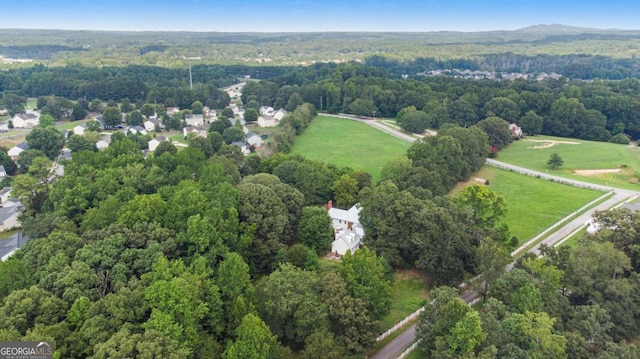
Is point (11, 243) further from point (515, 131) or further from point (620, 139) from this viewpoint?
point (620, 139)

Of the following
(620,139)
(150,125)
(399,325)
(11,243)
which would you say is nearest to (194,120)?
(150,125)

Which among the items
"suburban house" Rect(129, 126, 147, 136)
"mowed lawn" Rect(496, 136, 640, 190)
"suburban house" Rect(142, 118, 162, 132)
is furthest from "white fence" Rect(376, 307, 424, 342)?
"suburban house" Rect(142, 118, 162, 132)

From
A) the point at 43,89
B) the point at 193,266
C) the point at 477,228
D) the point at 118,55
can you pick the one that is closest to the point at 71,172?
the point at 193,266

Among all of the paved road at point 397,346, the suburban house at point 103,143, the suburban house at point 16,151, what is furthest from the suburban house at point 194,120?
the paved road at point 397,346

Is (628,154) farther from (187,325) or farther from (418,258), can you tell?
(187,325)

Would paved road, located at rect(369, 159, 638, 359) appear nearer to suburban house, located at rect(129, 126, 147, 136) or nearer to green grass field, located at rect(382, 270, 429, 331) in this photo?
green grass field, located at rect(382, 270, 429, 331)
